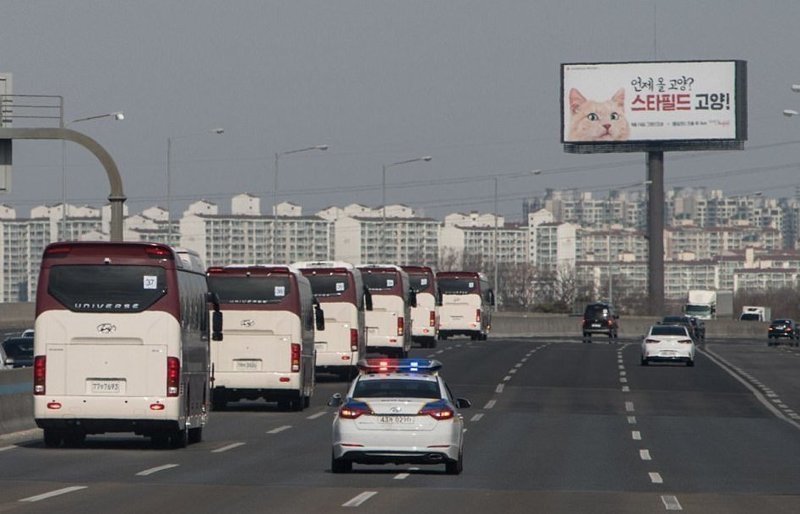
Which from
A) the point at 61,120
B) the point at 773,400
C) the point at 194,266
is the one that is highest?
the point at 61,120

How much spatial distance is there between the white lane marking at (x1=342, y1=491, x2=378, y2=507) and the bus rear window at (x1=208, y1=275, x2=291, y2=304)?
17.5 metres

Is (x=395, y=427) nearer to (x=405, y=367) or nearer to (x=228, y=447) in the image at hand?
(x=405, y=367)

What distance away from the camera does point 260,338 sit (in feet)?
120

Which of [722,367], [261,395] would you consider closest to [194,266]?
[261,395]

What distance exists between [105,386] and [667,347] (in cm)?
3662

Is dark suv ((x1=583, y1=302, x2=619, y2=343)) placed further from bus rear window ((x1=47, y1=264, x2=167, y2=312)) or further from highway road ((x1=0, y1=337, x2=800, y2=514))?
bus rear window ((x1=47, y1=264, x2=167, y2=312))

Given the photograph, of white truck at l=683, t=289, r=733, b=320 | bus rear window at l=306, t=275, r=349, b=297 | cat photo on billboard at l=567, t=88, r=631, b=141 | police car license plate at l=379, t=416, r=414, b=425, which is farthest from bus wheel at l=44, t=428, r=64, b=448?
cat photo on billboard at l=567, t=88, r=631, b=141

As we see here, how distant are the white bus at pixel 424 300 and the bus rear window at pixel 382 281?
12355 mm

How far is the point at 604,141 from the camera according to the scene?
113875 millimetres

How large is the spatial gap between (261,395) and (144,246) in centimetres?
1179

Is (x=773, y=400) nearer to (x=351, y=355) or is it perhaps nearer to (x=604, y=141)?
(x=351, y=355)

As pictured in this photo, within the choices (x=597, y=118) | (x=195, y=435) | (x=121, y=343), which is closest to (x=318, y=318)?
(x=195, y=435)

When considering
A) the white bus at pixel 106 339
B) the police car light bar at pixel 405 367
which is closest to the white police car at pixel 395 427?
the police car light bar at pixel 405 367

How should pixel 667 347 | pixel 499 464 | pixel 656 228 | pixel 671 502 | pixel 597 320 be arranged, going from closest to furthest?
pixel 671 502 < pixel 499 464 < pixel 667 347 < pixel 597 320 < pixel 656 228
